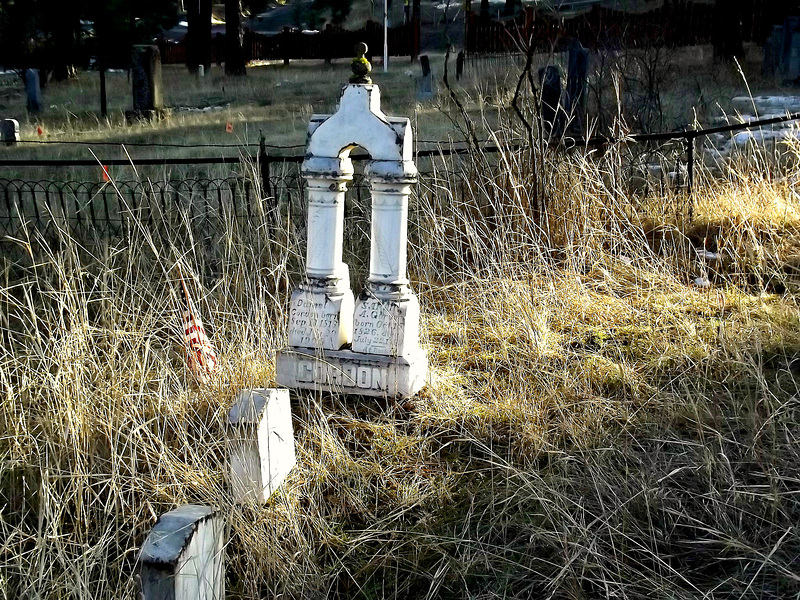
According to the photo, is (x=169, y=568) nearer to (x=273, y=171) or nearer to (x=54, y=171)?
(x=273, y=171)

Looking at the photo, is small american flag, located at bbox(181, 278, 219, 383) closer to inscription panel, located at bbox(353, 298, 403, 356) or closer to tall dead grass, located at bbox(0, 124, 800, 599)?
tall dead grass, located at bbox(0, 124, 800, 599)

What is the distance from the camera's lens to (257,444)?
276cm

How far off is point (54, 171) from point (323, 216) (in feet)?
21.3

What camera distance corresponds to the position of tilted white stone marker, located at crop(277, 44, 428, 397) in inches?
135

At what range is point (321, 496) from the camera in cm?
292

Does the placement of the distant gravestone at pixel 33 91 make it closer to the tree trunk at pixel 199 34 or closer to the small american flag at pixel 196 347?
the tree trunk at pixel 199 34

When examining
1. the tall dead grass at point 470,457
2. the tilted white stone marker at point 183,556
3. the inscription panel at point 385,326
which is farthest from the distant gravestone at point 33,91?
the tilted white stone marker at point 183,556

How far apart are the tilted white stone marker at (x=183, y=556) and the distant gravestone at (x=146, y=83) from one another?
11.7 meters

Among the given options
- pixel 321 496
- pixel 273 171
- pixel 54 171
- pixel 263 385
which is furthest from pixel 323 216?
pixel 54 171

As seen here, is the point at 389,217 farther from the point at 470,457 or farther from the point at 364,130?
the point at 470,457

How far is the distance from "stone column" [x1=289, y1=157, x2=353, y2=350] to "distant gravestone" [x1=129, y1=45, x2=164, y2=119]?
10327mm

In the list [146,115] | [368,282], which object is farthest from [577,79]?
[146,115]

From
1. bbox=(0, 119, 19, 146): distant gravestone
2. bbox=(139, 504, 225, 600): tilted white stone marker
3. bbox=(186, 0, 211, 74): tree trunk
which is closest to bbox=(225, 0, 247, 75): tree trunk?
bbox=(186, 0, 211, 74): tree trunk

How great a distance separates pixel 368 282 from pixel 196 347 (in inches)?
30.5
